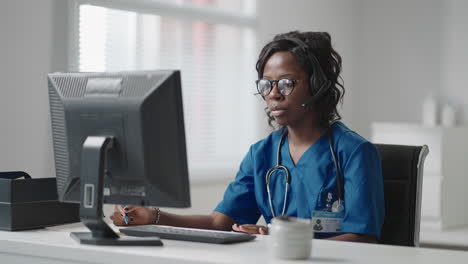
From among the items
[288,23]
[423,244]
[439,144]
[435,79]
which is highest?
[288,23]

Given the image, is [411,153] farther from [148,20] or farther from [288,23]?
[288,23]

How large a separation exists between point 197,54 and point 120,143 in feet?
9.93

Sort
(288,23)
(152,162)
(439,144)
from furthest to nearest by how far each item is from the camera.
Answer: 1. (288,23)
2. (439,144)
3. (152,162)

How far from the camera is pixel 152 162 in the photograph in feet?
6.30

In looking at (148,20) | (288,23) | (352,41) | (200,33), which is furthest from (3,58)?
(352,41)

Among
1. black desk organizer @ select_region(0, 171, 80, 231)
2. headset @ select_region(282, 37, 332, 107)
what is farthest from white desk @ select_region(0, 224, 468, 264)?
headset @ select_region(282, 37, 332, 107)

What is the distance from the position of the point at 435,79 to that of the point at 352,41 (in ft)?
2.66

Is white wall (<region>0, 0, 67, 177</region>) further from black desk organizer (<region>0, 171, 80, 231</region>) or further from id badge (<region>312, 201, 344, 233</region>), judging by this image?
id badge (<region>312, 201, 344, 233</region>)

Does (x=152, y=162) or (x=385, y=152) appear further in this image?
(x=385, y=152)

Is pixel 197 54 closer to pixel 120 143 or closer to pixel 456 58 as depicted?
pixel 456 58

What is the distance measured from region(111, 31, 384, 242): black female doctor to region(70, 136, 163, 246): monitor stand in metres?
0.31

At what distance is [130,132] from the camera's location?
1941 mm

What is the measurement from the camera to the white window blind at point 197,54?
13.9ft

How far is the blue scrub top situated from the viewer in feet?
7.26
